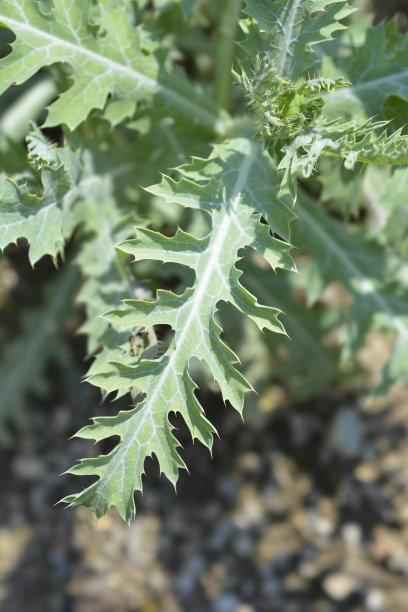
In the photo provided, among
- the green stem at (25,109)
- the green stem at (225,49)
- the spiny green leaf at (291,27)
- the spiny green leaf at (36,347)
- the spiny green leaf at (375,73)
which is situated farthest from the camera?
the spiny green leaf at (36,347)

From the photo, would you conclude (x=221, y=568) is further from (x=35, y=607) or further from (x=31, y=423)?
(x=31, y=423)

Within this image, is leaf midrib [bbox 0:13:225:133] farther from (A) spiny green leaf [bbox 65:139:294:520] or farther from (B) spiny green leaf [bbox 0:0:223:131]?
(A) spiny green leaf [bbox 65:139:294:520]

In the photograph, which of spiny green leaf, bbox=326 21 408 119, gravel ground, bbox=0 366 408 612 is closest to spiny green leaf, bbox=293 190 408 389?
spiny green leaf, bbox=326 21 408 119

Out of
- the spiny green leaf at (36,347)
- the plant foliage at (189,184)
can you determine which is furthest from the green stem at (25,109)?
the spiny green leaf at (36,347)

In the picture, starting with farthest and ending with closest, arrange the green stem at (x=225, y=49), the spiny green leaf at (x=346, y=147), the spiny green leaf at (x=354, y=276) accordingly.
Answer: the spiny green leaf at (x=354, y=276) → the green stem at (x=225, y=49) → the spiny green leaf at (x=346, y=147)

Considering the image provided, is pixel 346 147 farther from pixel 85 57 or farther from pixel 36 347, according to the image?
pixel 36 347

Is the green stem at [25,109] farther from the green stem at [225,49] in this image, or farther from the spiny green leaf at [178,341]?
the spiny green leaf at [178,341]
